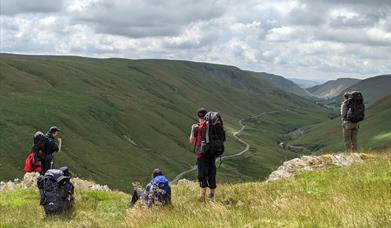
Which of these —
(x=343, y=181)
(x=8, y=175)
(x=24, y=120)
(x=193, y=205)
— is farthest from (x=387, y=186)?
(x=24, y=120)

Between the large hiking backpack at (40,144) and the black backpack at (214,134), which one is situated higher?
the black backpack at (214,134)

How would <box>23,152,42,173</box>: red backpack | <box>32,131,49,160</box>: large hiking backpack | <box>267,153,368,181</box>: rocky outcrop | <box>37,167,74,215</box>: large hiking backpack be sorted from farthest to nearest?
<box>267,153,368,181</box>: rocky outcrop, <box>23,152,42,173</box>: red backpack, <box>32,131,49,160</box>: large hiking backpack, <box>37,167,74,215</box>: large hiking backpack

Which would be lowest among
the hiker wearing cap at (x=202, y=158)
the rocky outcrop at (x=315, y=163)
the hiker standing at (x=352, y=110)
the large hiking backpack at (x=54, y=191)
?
the large hiking backpack at (x=54, y=191)

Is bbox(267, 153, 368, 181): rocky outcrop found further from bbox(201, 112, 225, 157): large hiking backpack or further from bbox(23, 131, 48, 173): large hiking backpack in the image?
bbox(23, 131, 48, 173): large hiking backpack

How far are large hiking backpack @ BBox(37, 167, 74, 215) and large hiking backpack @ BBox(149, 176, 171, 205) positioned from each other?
3662 mm

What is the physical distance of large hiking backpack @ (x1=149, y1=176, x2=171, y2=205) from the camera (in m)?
18.4

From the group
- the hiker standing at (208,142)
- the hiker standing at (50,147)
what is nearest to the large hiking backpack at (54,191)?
the hiker standing at (50,147)

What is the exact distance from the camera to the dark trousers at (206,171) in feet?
56.7

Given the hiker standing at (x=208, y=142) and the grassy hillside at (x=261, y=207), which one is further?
the hiker standing at (x=208, y=142)

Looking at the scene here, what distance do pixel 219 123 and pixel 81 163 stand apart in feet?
419

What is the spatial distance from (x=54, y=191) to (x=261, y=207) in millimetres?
9352

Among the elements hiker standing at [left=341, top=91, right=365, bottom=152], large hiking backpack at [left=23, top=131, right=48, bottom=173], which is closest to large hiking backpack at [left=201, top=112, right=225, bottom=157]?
large hiking backpack at [left=23, top=131, right=48, bottom=173]

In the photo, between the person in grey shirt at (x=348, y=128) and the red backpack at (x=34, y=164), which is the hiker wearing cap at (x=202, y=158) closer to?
the red backpack at (x=34, y=164)

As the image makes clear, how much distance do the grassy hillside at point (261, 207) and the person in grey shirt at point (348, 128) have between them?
6547 millimetres
